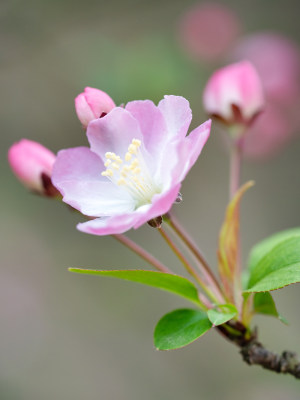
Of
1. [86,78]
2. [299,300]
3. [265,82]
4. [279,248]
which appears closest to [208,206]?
[299,300]

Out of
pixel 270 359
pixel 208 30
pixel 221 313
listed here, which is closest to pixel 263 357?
pixel 270 359

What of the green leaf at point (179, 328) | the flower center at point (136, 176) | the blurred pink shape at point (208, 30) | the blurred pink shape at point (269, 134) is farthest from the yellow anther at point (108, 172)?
the blurred pink shape at point (208, 30)

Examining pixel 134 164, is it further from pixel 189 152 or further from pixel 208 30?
pixel 208 30

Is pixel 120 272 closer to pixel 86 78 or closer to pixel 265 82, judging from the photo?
pixel 86 78

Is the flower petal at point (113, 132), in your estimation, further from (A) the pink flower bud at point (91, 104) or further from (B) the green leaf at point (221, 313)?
(B) the green leaf at point (221, 313)

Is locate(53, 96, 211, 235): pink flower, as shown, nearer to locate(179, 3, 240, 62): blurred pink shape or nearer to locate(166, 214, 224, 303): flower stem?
locate(166, 214, 224, 303): flower stem
